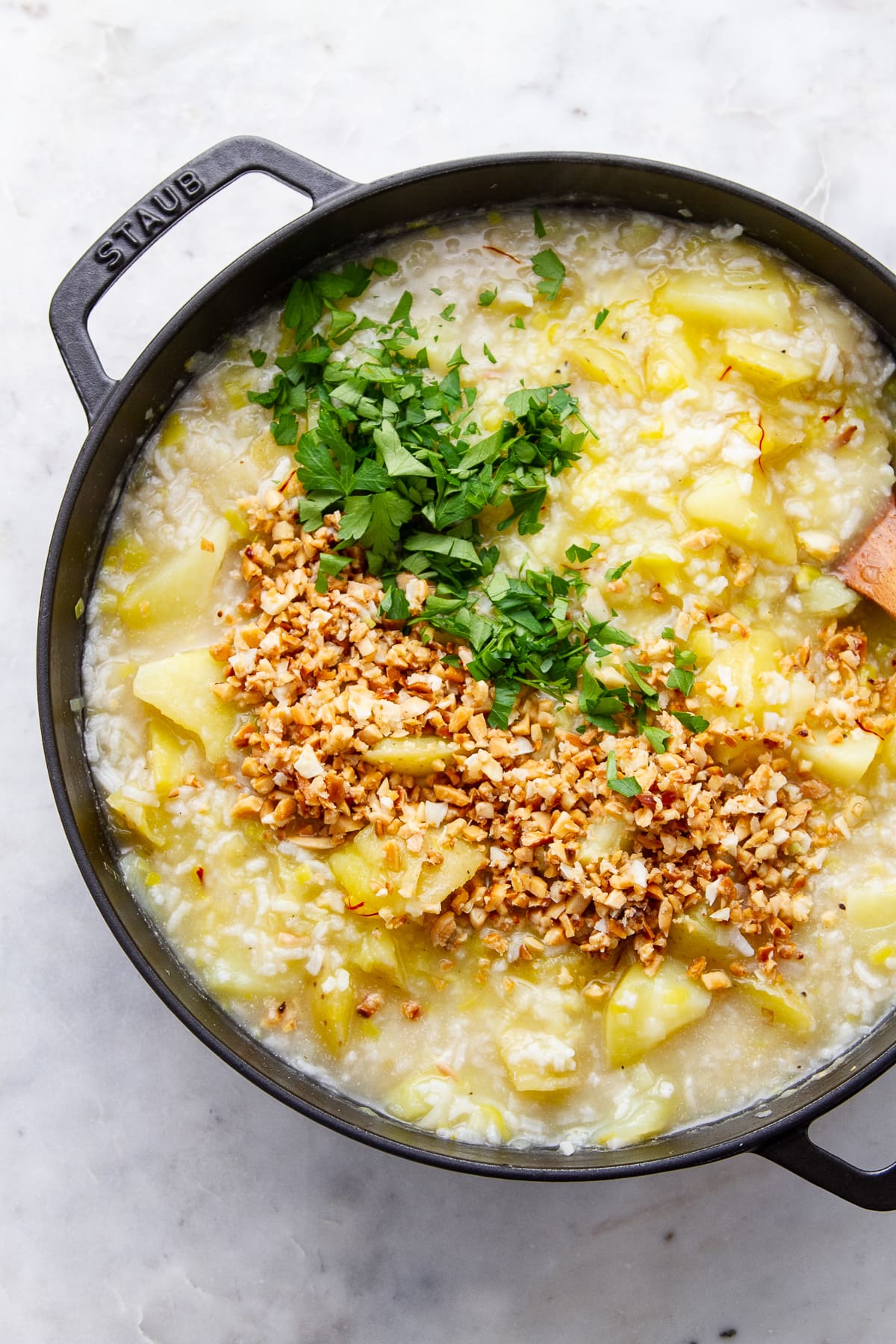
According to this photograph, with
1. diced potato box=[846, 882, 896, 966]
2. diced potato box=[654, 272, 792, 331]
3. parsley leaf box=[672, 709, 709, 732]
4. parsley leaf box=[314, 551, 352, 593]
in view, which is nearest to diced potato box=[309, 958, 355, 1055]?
parsley leaf box=[314, 551, 352, 593]

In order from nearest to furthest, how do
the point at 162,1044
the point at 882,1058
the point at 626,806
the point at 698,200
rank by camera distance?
the point at 882,1058 → the point at 626,806 → the point at 698,200 → the point at 162,1044

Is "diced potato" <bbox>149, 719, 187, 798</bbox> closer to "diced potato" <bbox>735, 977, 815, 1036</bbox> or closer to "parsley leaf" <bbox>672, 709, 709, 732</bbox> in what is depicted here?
"parsley leaf" <bbox>672, 709, 709, 732</bbox>

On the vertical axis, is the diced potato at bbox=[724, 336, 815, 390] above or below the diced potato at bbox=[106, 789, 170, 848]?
above

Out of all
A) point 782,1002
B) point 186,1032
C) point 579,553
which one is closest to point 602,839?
point 782,1002

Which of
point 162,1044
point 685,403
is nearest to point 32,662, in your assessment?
point 162,1044

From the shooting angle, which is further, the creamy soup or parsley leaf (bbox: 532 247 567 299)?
parsley leaf (bbox: 532 247 567 299)

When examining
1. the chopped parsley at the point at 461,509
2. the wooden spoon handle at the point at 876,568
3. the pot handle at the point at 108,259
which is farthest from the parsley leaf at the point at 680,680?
the pot handle at the point at 108,259

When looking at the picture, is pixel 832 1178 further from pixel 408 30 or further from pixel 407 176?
pixel 408 30
